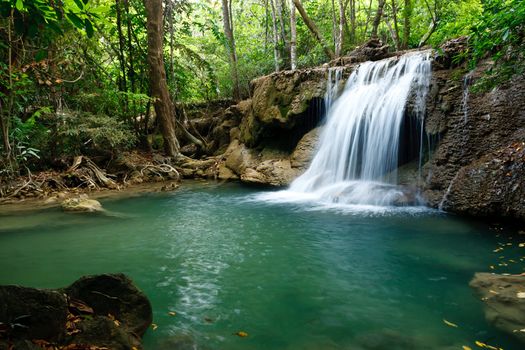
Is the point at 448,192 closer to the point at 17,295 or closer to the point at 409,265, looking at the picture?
the point at 409,265

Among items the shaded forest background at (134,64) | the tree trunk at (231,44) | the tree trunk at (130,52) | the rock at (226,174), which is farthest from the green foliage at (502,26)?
the tree trunk at (231,44)

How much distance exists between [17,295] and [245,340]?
1757 mm

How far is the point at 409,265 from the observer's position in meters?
4.76

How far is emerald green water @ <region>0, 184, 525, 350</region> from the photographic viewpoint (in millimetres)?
A: 3250

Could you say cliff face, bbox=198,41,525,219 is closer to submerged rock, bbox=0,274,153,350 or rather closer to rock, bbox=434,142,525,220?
rock, bbox=434,142,525,220

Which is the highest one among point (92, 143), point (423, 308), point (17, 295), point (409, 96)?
point (409, 96)

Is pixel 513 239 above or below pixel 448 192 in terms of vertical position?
below

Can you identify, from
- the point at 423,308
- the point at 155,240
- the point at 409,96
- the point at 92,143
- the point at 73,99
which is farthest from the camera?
the point at 92,143

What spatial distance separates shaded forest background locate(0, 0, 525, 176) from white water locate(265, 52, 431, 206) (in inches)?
53.1

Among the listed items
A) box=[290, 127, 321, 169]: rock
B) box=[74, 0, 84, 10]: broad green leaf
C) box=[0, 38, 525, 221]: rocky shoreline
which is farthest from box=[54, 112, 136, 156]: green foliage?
Answer: box=[74, 0, 84, 10]: broad green leaf

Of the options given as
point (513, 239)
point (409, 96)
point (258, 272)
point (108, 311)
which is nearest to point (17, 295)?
point (108, 311)

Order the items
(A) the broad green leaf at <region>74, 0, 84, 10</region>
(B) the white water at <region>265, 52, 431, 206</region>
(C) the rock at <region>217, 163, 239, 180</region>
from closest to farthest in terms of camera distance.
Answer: (A) the broad green leaf at <region>74, 0, 84, 10</region>, (B) the white water at <region>265, 52, 431, 206</region>, (C) the rock at <region>217, 163, 239, 180</region>

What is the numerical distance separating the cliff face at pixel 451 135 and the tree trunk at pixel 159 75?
124 inches

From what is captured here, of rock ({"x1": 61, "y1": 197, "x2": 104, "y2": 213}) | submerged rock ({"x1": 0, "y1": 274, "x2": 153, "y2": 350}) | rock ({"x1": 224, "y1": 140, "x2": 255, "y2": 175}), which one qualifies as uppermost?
rock ({"x1": 224, "y1": 140, "x2": 255, "y2": 175})
